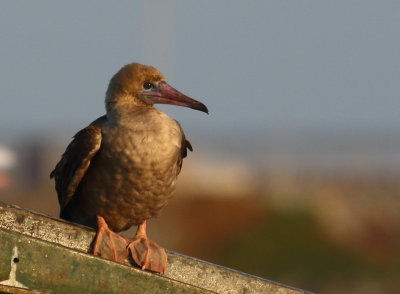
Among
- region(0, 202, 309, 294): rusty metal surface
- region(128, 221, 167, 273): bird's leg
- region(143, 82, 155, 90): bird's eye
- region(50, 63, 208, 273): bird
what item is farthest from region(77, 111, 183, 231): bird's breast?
region(0, 202, 309, 294): rusty metal surface

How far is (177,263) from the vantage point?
7.40 m

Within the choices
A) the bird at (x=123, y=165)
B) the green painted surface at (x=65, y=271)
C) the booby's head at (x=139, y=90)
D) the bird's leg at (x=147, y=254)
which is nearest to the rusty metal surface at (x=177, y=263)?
the bird's leg at (x=147, y=254)

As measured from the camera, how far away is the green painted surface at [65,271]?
19.7 ft

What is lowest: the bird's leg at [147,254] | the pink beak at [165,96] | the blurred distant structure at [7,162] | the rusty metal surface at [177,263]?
the blurred distant structure at [7,162]

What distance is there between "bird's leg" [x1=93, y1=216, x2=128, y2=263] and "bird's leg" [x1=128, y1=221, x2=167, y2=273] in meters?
0.06

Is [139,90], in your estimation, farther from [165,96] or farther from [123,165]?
[123,165]

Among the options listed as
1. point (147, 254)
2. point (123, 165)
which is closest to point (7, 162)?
point (123, 165)

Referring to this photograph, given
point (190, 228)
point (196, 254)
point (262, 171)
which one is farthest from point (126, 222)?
point (262, 171)

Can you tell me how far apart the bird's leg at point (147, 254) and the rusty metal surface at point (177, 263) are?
6 centimetres

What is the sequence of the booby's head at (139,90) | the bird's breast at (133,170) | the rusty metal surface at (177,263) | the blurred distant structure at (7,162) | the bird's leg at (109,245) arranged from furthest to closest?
1. the blurred distant structure at (7,162)
2. the booby's head at (139,90)
3. the bird's breast at (133,170)
4. the bird's leg at (109,245)
5. the rusty metal surface at (177,263)

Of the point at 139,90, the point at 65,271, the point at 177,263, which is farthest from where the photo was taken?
the point at 139,90

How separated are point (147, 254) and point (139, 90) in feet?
6.36

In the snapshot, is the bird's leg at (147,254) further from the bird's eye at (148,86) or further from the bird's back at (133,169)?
the bird's eye at (148,86)

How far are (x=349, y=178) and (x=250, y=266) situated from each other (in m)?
12.8
